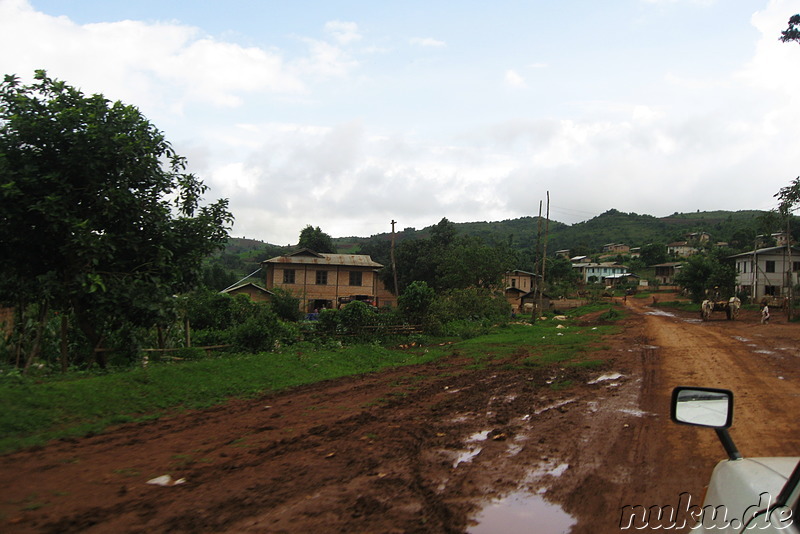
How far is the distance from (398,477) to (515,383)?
5961 millimetres

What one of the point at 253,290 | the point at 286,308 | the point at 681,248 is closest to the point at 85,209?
the point at 286,308

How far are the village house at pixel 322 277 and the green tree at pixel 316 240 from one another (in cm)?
1437

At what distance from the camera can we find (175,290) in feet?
35.3

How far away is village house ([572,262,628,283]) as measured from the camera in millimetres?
86075

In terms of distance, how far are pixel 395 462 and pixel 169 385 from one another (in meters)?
5.77

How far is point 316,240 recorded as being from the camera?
59375mm

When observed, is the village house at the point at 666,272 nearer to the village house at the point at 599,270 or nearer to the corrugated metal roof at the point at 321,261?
the village house at the point at 599,270

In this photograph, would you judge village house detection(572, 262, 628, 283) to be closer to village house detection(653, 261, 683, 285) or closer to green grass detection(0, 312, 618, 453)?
village house detection(653, 261, 683, 285)

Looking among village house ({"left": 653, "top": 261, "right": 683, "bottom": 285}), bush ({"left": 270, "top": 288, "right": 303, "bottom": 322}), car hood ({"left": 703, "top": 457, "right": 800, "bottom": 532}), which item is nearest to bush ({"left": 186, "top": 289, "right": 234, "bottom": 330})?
bush ({"left": 270, "top": 288, "right": 303, "bottom": 322})

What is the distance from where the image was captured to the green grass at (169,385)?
692 cm

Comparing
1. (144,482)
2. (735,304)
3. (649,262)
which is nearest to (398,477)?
(144,482)

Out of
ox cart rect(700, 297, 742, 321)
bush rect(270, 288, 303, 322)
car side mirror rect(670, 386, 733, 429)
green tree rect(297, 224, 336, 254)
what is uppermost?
green tree rect(297, 224, 336, 254)

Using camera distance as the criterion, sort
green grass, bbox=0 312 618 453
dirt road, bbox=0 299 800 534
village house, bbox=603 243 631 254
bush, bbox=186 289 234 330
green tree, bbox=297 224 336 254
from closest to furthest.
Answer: dirt road, bbox=0 299 800 534 < green grass, bbox=0 312 618 453 < bush, bbox=186 289 234 330 < green tree, bbox=297 224 336 254 < village house, bbox=603 243 631 254
